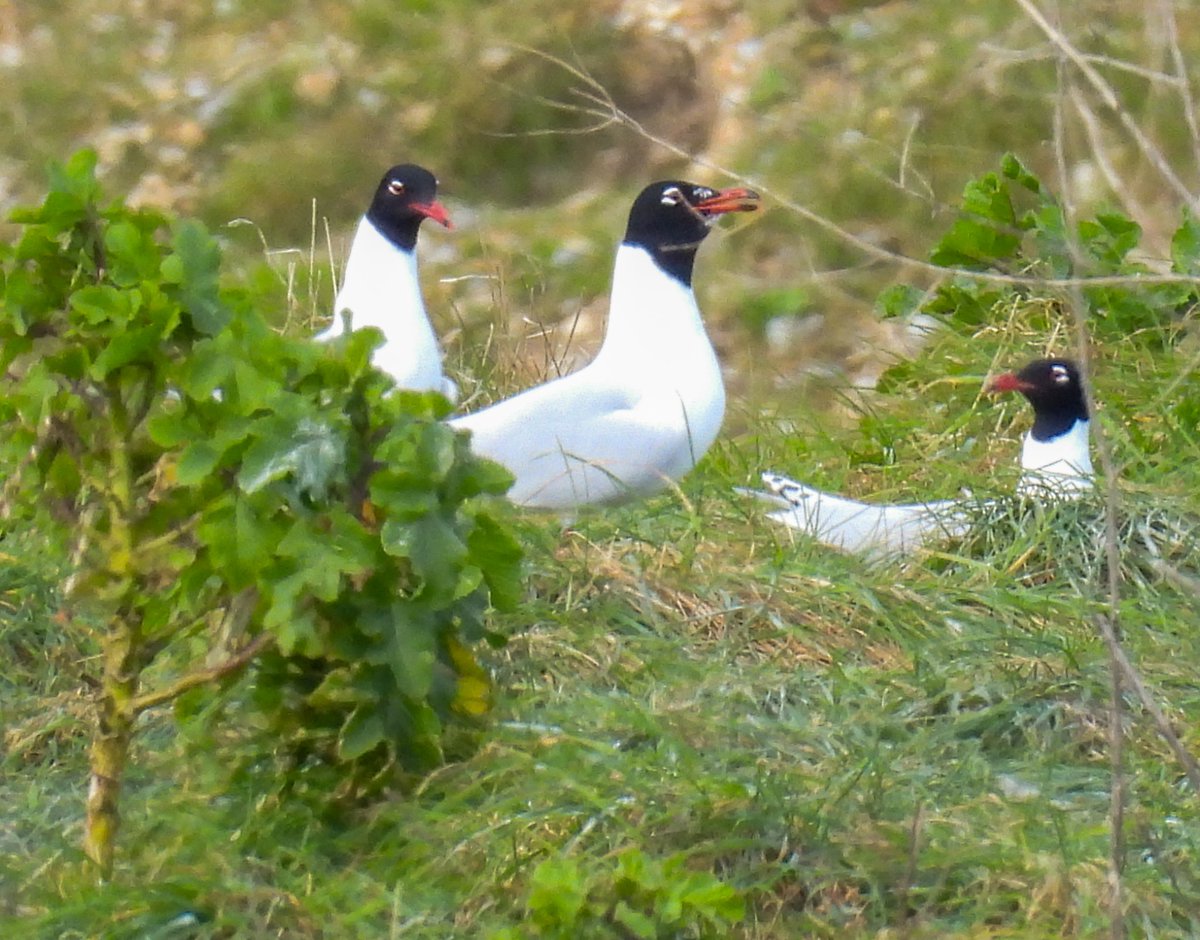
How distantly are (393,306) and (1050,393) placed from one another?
170 cm

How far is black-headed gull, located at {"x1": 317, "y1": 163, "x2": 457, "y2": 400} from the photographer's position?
5.32 meters

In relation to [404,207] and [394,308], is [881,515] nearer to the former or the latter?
[394,308]

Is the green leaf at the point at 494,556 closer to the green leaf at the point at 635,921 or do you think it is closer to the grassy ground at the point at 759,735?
the grassy ground at the point at 759,735

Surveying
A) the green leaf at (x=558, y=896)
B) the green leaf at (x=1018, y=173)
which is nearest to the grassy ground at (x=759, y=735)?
the green leaf at (x=558, y=896)

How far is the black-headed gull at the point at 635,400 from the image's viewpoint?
15.1 ft

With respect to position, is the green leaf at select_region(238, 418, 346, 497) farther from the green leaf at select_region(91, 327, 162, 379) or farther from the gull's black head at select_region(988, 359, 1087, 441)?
the gull's black head at select_region(988, 359, 1087, 441)

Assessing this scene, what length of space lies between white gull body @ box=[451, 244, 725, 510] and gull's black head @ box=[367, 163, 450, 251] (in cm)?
91

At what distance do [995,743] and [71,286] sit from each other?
1486mm

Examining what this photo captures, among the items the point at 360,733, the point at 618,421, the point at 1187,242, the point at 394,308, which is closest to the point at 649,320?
the point at 618,421

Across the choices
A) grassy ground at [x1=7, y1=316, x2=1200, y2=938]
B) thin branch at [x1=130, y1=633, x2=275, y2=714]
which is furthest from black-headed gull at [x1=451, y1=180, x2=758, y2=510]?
thin branch at [x1=130, y1=633, x2=275, y2=714]

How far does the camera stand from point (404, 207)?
19.2 feet

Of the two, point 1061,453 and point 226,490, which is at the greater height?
point 226,490

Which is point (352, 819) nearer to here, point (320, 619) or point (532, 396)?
point (320, 619)

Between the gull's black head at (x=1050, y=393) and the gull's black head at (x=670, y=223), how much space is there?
826mm
